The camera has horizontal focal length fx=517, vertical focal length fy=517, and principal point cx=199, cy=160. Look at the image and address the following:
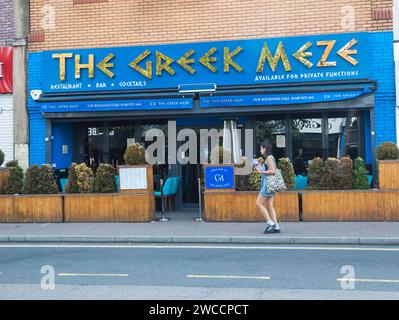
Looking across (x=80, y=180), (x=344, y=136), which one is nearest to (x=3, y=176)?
(x=80, y=180)

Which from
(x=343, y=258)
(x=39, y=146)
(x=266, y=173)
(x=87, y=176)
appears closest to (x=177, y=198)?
(x=87, y=176)

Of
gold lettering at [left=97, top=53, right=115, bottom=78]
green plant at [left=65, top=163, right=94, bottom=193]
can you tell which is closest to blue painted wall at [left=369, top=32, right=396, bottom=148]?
gold lettering at [left=97, top=53, right=115, bottom=78]

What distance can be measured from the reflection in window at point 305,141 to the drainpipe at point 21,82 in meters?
8.05

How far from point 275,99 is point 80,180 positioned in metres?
5.60

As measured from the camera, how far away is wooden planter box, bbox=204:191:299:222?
12336 mm


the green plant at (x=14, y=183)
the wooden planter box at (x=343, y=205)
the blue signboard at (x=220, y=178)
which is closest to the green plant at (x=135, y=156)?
the blue signboard at (x=220, y=178)

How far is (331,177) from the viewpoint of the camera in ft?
40.1

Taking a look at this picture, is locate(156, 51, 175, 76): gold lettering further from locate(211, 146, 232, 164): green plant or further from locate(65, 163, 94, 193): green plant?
locate(65, 163, 94, 193): green plant

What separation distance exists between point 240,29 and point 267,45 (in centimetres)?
97

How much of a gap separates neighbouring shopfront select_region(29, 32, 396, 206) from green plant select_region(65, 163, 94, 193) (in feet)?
7.48

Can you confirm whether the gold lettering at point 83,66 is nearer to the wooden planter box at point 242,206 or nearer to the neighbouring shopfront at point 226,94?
the neighbouring shopfront at point 226,94

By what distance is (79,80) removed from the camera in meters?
Result: 15.2

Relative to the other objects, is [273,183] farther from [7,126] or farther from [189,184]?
[7,126]

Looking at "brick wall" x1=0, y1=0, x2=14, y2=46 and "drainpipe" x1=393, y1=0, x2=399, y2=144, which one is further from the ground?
"brick wall" x1=0, y1=0, x2=14, y2=46
